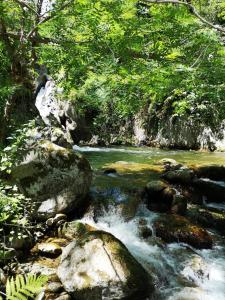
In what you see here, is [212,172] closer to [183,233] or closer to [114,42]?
[183,233]

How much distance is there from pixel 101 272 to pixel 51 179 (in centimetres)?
306

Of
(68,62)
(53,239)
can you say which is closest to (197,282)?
(53,239)

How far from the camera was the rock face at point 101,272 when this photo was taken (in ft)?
18.1

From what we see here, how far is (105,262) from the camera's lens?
19.2ft

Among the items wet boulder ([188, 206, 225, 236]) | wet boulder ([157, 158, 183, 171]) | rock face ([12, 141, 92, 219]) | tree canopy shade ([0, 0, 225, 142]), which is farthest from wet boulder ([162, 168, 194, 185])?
tree canopy shade ([0, 0, 225, 142])

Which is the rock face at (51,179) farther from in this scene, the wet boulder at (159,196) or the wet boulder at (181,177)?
the wet boulder at (181,177)

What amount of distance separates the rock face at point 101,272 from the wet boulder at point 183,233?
5.85 feet

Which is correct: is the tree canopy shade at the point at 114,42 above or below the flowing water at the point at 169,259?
above

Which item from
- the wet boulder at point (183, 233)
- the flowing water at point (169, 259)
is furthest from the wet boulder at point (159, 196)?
the wet boulder at point (183, 233)

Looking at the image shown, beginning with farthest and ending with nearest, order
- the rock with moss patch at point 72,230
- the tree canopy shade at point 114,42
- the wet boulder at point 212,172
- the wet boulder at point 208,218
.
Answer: the wet boulder at point 212,172 < the wet boulder at point 208,218 < the rock with moss patch at point 72,230 < the tree canopy shade at point 114,42

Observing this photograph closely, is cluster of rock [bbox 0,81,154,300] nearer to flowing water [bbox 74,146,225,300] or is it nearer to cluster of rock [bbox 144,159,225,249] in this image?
flowing water [bbox 74,146,225,300]

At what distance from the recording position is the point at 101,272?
5715mm

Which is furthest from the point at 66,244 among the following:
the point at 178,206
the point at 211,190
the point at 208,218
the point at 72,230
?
the point at 211,190

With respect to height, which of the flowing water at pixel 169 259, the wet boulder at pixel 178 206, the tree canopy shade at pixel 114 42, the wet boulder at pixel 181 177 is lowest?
the flowing water at pixel 169 259
